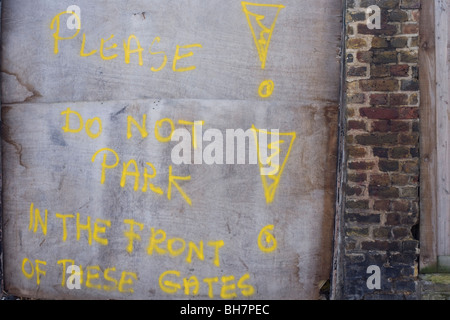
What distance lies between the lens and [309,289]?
9.82ft

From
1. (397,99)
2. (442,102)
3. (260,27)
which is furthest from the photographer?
(260,27)

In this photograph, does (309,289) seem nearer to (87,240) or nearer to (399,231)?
(399,231)

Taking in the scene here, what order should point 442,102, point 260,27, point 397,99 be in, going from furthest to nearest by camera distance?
point 260,27 < point 442,102 < point 397,99

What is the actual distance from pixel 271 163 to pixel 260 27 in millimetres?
991

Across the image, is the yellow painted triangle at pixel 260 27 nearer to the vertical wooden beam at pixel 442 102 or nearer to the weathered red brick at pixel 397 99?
the weathered red brick at pixel 397 99

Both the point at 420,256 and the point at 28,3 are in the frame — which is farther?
the point at 28,3

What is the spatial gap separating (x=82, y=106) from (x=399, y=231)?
94.8 inches

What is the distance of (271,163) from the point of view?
117 inches

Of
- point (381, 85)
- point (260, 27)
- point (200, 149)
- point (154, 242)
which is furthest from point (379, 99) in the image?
point (154, 242)

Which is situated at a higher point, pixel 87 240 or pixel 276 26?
pixel 276 26

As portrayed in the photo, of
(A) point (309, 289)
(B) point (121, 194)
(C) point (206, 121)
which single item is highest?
(C) point (206, 121)

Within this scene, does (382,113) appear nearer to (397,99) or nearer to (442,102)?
(397,99)

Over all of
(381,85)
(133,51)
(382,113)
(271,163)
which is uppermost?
(133,51)

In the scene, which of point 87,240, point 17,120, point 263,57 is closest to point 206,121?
point 263,57
